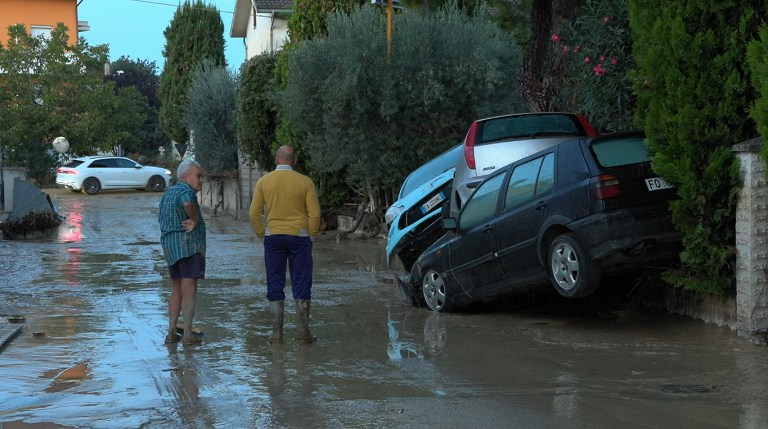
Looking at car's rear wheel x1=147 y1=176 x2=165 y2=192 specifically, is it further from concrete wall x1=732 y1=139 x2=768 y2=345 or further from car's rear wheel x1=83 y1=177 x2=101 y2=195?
concrete wall x1=732 y1=139 x2=768 y2=345

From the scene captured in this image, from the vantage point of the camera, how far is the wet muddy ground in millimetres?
5805

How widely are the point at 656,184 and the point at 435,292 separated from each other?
301 cm

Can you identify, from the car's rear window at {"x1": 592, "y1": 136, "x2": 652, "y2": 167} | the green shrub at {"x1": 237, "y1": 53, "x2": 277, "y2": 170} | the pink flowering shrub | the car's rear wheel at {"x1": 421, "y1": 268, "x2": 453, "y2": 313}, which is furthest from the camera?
the green shrub at {"x1": 237, "y1": 53, "x2": 277, "y2": 170}

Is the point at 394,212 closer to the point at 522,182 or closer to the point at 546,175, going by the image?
the point at 522,182

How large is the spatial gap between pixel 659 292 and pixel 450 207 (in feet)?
8.75

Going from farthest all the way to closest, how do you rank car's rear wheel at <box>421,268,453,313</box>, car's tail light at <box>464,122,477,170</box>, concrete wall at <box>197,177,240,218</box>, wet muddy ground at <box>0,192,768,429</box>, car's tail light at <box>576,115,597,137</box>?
concrete wall at <box>197,177,240,218</box>, car's tail light at <box>464,122,477,170</box>, car's tail light at <box>576,115,597,137</box>, car's rear wheel at <box>421,268,453,313</box>, wet muddy ground at <box>0,192,768,429</box>

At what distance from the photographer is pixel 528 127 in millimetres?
11953

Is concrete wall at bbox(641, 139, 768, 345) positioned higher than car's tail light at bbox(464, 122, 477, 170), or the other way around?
car's tail light at bbox(464, 122, 477, 170)

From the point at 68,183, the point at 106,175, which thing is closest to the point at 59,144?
the point at 68,183

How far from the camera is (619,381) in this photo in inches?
263

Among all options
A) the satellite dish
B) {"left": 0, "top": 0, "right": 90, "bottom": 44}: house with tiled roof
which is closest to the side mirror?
the satellite dish

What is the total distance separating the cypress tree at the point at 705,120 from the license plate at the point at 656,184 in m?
0.09

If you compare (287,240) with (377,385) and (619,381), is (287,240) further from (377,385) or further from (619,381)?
(619,381)

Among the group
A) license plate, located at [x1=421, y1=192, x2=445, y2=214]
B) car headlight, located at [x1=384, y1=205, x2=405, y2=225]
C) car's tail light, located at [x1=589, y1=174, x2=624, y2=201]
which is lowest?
car headlight, located at [x1=384, y1=205, x2=405, y2=225]
